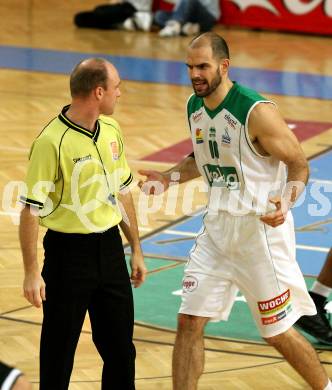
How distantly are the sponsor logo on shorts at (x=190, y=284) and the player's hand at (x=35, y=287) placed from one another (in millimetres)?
1109

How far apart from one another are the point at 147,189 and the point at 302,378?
1.42m

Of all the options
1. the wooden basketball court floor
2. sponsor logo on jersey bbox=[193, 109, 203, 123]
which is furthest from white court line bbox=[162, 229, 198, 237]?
sponsor logo on jersey bbox=[193, 109, 203, 123]

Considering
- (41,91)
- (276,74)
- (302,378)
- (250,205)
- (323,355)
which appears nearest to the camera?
(250,205)

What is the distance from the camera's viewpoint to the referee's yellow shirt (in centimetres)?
548

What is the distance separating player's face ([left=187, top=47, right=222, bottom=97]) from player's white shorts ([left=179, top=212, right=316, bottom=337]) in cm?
68

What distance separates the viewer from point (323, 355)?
23.7 ft

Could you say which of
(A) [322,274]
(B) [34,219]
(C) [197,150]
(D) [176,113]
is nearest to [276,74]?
(D) [176,113]

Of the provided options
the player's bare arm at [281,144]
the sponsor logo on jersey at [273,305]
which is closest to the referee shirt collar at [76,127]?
the player's bare arm at [281,144]

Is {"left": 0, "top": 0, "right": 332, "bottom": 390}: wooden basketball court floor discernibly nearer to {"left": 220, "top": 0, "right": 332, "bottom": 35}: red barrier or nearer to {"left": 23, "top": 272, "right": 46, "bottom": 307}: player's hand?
{"left": 220, "top": 0, "right": 332, "bottom": 35}: red barrier

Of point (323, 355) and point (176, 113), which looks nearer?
point (323, 355)

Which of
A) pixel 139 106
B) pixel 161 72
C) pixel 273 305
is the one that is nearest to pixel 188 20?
pixel 161 72

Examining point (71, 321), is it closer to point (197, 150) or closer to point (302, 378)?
point (197, 150)

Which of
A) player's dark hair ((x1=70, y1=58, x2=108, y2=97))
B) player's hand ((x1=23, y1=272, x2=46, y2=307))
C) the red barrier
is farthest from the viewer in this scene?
the red barrier

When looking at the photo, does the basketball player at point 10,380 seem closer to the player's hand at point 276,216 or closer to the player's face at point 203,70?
the player's hand at point 276,216
